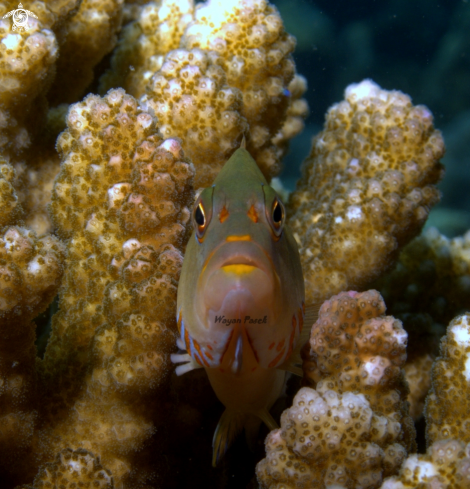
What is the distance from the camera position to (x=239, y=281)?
155cm

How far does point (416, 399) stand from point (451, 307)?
3.73ft

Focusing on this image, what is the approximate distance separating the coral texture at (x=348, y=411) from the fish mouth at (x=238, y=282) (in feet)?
1.58

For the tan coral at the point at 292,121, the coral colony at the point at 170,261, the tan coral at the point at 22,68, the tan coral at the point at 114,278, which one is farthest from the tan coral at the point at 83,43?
the tan coral at the point at 292,121

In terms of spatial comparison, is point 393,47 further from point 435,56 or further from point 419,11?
point 435,56

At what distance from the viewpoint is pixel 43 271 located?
1.85 meters

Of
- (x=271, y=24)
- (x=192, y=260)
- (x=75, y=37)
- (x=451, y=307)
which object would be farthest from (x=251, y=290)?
(x=451, y=307)

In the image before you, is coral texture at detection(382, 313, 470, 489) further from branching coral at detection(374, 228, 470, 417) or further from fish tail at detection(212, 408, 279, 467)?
branching coral at detection(374, 228, 470, 417)

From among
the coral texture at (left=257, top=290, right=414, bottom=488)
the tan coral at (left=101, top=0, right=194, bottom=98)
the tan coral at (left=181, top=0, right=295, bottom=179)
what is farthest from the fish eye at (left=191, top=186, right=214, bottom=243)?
the tan coral at (left=101, top=0, right=194, bottom=98)

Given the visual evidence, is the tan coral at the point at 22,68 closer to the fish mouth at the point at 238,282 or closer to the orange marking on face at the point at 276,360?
the fish mouth at the point at 238,282

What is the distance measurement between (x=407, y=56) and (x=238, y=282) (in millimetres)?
11300

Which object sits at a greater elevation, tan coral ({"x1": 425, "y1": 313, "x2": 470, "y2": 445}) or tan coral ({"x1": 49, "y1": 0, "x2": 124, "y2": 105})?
tan coral ({"x1": 49, "y1": 0, "x2": 124, "y2": 105})

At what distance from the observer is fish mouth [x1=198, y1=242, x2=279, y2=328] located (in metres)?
1.57

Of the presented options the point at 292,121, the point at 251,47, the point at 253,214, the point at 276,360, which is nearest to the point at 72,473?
the point at 276,360

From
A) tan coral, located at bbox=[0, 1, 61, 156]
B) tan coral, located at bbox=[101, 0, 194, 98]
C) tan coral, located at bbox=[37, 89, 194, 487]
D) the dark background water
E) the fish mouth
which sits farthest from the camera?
the dark background water
